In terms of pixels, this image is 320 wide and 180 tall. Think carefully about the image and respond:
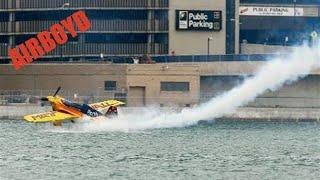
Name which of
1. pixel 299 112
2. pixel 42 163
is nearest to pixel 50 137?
pixel 42 163

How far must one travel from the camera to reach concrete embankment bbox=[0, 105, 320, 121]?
464 ft

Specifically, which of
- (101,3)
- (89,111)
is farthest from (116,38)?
(89,111)

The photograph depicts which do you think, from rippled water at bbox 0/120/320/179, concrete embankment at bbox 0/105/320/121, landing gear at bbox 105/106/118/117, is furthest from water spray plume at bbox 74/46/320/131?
concrete embankment at bbox 0/105/320/121

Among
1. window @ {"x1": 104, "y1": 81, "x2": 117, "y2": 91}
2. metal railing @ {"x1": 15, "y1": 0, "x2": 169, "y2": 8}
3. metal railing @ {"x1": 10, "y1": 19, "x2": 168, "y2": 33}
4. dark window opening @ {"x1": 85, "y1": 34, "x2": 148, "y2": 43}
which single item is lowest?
window @ {"x1": 104, "y1": 81, "x2": 117, "y2": 91}

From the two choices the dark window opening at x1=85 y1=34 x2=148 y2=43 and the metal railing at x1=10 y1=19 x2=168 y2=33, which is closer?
the metal railing at x1=10 y1=19 x2=168 y2=33

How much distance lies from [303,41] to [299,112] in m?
25.1

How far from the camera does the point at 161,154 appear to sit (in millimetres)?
90250

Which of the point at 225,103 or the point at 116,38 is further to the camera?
the point at 116,38

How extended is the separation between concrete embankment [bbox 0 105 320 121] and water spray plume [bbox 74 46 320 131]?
12.3 ft

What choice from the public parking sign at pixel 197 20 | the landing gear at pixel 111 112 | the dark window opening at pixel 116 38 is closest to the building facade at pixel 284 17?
the public parking sign at pixel 197 20

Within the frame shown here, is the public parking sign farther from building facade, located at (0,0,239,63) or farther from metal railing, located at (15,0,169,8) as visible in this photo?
metal railing, located at (15,0,169,8)

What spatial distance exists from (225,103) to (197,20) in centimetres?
2656

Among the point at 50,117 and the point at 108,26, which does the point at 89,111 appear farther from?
the point at 108,26

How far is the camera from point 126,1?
6304 inches
